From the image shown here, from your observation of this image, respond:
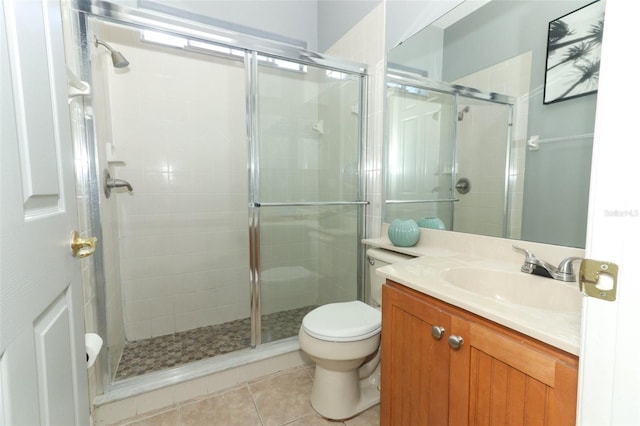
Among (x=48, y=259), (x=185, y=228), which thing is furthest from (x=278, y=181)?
(x=48, y=259)

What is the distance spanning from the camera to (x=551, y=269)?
936mm

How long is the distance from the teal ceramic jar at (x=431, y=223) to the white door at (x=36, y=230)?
1509 millimetres

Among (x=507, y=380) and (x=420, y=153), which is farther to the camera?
(x=420, y=153)

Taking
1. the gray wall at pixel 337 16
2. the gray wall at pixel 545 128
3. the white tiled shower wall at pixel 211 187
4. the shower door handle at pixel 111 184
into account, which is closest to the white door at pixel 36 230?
the shower door handle at pixel 111 184

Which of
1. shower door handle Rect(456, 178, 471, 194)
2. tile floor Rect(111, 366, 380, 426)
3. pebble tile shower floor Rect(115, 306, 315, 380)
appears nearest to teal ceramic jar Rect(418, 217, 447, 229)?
shower door handle Rect(456, 178, 471, 194)

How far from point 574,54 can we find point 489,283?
89 cm

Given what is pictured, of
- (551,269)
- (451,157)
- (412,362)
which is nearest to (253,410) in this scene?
(412,362)

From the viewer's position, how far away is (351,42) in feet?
6.84

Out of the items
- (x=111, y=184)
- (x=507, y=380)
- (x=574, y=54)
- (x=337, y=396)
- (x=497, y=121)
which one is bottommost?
(x=337, y=396)

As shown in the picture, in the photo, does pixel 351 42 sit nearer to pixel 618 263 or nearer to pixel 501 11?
pixel 501 11

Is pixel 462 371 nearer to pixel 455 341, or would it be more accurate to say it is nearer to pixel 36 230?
pixel 455 341

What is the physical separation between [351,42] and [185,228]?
187cm

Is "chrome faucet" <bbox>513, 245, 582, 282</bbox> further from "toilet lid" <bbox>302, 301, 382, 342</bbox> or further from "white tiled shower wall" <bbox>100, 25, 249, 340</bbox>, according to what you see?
"white tiled shower wall" <bbox>100, 25, 249, 340</bbox>

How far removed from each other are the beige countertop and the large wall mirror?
0.21ft
